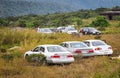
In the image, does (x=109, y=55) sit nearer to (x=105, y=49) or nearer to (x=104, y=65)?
(x=105, y=49)

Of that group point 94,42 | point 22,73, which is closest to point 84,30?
point 94,42

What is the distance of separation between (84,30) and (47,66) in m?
36.8

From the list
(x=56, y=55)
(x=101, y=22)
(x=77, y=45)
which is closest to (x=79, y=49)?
(x=77, y=45)

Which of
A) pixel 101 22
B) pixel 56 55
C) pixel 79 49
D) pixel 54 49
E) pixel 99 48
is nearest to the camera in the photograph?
pixel 56 55

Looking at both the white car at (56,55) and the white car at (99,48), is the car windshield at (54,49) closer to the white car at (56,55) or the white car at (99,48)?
the white car at (56,55)

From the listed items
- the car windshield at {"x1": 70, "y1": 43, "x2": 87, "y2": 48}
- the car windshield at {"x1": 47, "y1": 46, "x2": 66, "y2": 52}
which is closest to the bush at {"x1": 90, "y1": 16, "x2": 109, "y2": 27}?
the car windshield at {"x1": 70, "y1": 43, "x2": 87, "y2": 48}

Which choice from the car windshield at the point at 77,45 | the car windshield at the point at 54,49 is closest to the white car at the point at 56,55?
the car windshield at the point at 54,49

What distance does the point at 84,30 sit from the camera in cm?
6131

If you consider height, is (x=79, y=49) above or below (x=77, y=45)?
below

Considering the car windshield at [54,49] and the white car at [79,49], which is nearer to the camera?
the car windshield at [54,49]

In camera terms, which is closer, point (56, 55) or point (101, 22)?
point (56, 55)

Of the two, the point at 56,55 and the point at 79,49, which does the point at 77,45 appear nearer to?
the point at 79,49

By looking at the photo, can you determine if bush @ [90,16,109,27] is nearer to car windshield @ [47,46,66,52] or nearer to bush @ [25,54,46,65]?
car windshield @ [47,46,66,52]

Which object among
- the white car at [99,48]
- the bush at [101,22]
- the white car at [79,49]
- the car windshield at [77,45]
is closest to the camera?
the white car at [79,49]
